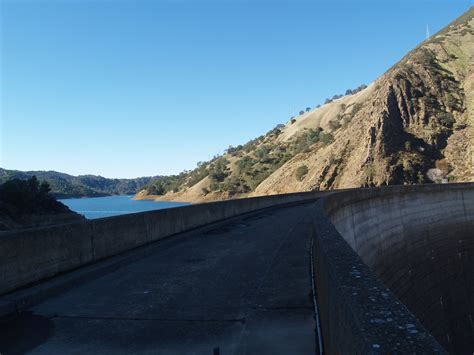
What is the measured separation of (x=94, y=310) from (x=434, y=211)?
25.2m

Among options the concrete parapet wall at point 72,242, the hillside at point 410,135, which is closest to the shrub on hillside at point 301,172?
the hillside at point 410,135

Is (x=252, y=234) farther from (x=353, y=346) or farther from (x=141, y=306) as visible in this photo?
(x=353, y=346)

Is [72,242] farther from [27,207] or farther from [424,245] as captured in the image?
[27,207]

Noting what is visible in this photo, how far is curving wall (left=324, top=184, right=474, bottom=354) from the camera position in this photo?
1884 centimetres

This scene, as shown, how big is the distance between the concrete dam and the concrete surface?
0.06 ft

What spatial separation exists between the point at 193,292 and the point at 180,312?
1022 millimetres

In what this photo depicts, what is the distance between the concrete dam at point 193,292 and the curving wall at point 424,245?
3.55 metres

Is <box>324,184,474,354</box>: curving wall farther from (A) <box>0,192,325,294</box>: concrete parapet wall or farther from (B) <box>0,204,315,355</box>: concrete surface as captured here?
(B) <box>0,204,315,355</box>: concrete surface

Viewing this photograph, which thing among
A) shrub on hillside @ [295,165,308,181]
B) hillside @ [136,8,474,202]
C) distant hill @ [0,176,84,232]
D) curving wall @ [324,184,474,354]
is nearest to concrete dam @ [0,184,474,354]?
curving wall @ [324,184,474,354]

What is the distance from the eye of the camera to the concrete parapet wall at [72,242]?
6656mm

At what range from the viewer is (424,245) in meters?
24.2

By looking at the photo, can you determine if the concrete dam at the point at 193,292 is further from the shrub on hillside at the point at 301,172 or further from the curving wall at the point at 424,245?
the shrub on hillside at the point at 301,172

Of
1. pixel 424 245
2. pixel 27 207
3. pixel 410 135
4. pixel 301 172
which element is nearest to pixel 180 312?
pixel 424 245

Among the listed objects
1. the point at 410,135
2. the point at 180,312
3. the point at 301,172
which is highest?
the point at 410,135
